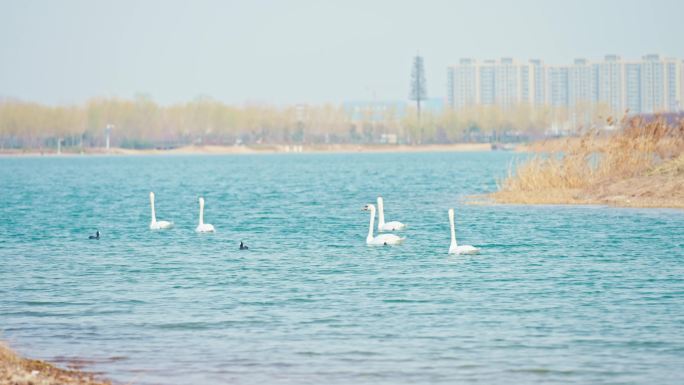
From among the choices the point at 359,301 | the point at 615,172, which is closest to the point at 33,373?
the point at 359,301

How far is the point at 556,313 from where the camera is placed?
17578 millimetres

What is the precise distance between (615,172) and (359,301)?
865 inches

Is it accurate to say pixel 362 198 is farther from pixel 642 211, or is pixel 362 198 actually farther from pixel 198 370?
pixel 198 370

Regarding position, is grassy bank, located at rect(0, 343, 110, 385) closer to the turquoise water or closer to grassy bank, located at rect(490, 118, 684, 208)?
the turquoise water

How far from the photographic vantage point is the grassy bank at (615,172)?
3700 cm

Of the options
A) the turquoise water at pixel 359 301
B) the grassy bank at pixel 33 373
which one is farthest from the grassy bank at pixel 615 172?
the grassy bank at pixel 33 373

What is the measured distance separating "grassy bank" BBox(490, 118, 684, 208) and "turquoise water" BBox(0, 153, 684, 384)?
187 cm

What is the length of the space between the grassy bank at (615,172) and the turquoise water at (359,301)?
1865 mm

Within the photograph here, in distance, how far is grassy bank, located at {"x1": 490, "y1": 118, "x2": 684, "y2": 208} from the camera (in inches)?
1457

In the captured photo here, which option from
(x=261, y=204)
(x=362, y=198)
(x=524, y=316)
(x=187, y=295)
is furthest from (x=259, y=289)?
(x=362, y=198)

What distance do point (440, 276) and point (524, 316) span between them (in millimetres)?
4827

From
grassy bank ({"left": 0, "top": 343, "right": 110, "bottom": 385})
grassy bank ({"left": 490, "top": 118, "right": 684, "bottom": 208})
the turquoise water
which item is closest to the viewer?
grassy bank ({"left": 0, "top": 343, "right": 110, "bottom": 385})

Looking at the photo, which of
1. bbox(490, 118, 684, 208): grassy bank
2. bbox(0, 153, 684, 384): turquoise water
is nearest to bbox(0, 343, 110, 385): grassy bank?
bbox(0, 153, 684, 384): turquoise water

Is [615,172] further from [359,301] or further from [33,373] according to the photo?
[33,373]
